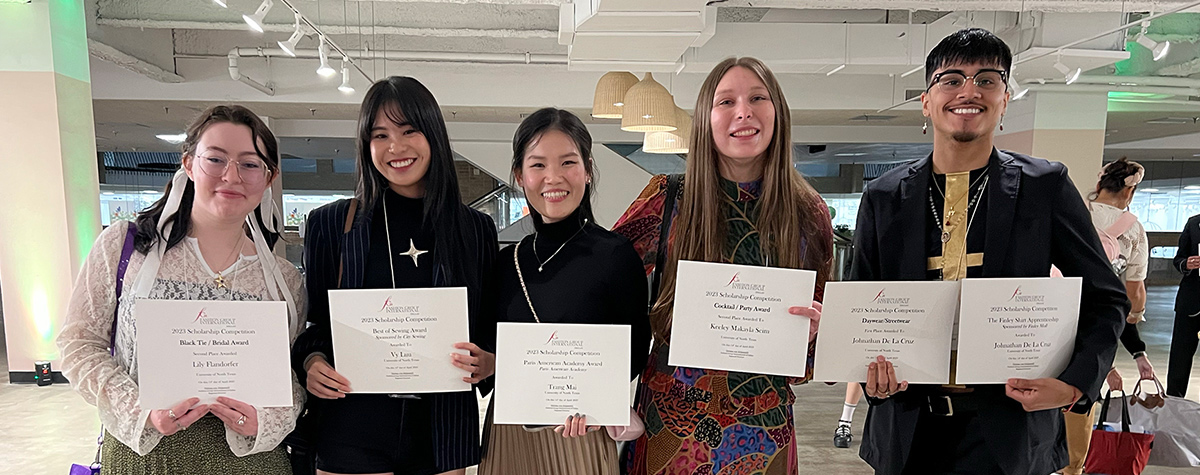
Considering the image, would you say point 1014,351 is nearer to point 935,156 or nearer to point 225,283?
point 935,156

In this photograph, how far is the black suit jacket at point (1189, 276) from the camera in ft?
15.8

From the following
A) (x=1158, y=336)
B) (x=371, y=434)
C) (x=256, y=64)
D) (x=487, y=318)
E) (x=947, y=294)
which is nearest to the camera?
(x=947, y=294)

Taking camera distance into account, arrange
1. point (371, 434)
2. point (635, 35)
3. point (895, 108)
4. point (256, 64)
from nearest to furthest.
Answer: point (371, 434), point (635, 35), point (256, 64), point (895, 108)

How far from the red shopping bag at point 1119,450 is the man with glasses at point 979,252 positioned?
198 cm

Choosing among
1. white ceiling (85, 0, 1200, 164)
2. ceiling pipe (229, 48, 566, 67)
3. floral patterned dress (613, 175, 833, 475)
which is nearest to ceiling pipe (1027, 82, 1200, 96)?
white ceiling (85, 0, 1200, 164)

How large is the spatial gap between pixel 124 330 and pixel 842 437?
148 inches

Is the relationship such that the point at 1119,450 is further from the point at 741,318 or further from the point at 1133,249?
the point at 741,318

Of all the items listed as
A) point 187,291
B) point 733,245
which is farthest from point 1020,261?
point 187,291

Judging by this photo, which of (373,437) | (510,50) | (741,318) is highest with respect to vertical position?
(510,50)

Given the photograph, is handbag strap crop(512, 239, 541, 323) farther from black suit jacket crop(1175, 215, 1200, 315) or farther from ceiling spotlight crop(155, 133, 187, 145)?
ceiling spotlight crop(155, 133, 187, 145)

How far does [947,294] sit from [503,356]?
93cm

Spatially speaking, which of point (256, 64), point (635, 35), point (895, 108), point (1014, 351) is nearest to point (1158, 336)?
point (895, 108)

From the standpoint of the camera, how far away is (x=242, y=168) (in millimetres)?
1367

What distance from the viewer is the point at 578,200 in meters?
1.51
